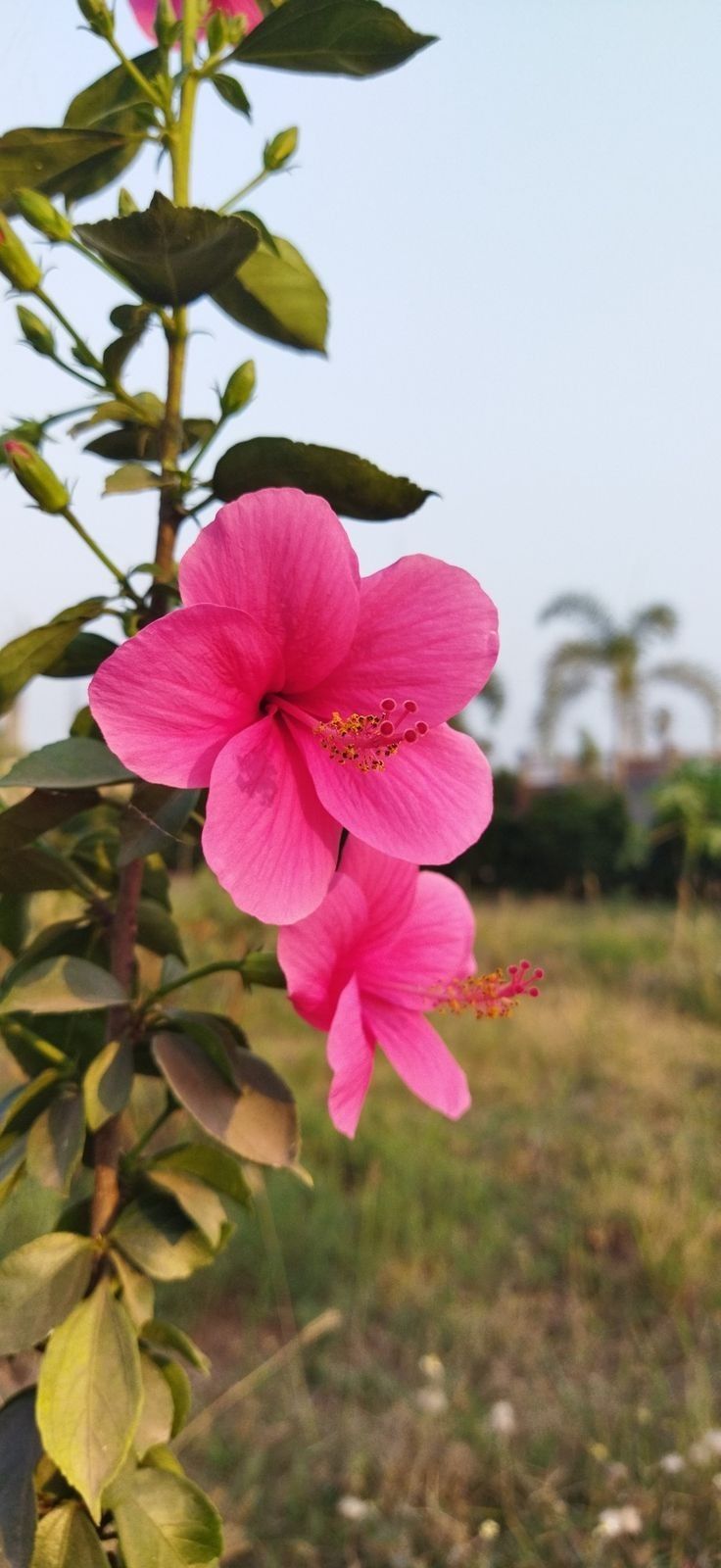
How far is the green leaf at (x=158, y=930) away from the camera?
746 mm

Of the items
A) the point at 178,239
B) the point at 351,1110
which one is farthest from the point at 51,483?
the point at 351,1110

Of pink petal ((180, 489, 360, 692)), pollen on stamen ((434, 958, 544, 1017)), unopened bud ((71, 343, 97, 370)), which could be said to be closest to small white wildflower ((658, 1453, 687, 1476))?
pollen on stamen ((434, 958, 544, 1017))

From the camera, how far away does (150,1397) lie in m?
0.67

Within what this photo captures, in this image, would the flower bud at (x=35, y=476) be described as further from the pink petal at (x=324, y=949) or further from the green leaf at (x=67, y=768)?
the pink petal at (x=324, y=949)

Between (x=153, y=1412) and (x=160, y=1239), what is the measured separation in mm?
109

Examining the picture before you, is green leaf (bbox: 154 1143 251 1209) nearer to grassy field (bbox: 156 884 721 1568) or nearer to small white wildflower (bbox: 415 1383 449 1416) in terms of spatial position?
grassy field (bbox: 156 884 721 1568)

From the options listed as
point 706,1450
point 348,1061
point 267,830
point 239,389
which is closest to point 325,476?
point 239,389

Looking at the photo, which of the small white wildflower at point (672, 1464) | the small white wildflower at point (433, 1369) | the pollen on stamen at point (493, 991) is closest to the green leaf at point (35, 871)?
the pollen on stamen at point (493, 991)

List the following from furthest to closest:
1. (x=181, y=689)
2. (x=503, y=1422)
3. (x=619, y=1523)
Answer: (x=503, y=1422)
(x=619, y=1523)
(x=181, y=689)

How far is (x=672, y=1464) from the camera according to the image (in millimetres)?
1563

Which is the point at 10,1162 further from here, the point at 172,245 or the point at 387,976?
the point at 172,245

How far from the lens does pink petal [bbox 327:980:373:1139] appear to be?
0.57 metres

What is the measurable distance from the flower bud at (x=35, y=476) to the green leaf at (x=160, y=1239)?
1.33 feet

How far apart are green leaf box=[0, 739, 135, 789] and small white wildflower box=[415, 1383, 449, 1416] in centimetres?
152
